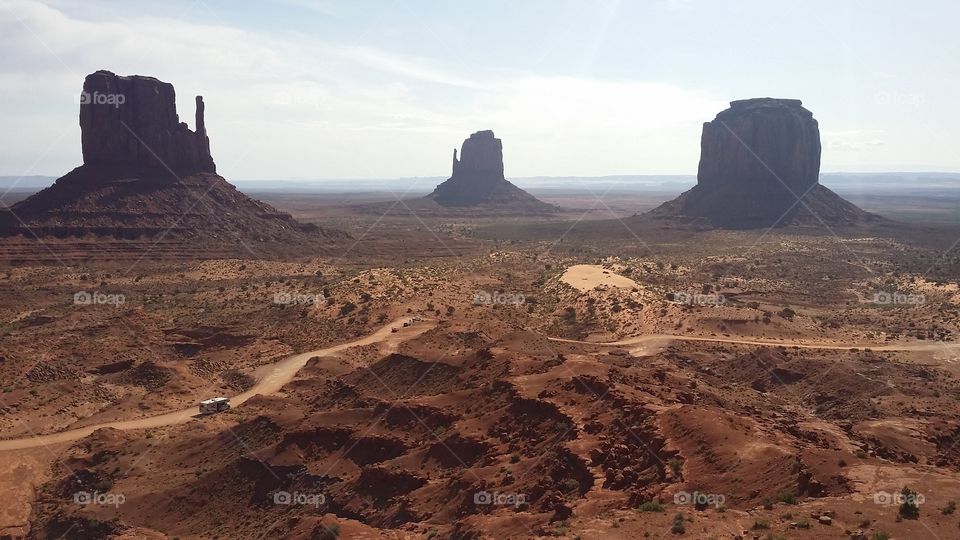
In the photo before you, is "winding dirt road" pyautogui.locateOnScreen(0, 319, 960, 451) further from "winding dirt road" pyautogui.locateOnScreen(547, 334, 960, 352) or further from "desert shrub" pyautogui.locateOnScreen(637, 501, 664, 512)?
"desert shrub" pyautogui.locateOnScreen(637, 501, 664, 512)

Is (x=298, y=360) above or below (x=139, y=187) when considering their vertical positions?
below

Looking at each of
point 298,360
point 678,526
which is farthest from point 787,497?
point 298,360

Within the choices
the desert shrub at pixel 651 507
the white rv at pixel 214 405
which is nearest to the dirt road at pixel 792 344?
the white rv at pixel 214 405

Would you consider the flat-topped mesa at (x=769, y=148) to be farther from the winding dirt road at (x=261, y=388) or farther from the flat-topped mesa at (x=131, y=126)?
the flat-topped mesa at (x=131, y=126)

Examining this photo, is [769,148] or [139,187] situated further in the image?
[769,148]

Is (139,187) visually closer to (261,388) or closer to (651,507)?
(261,388)

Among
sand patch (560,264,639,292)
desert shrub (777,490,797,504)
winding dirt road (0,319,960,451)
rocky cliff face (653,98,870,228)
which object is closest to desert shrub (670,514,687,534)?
desert shrub (777,490,797,504)
